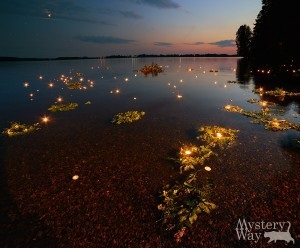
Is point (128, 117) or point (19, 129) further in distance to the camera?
point (128, 117)

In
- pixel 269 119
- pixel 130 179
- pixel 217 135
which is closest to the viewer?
pixel 130 179

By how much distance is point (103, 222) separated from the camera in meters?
6.25

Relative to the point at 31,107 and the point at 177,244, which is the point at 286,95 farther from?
the point at 31,107

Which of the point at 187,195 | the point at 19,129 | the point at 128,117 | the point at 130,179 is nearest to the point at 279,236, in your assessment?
the point at 187,195

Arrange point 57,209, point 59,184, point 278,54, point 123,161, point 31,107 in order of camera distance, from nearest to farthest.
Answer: point 57,209 < point 59,184 < point 123,161 < point 31,107 < point 278,54

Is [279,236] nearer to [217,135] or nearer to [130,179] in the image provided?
[130,179]

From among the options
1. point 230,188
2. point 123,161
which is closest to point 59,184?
point 123,161

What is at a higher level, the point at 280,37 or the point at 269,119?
the point at 280,37

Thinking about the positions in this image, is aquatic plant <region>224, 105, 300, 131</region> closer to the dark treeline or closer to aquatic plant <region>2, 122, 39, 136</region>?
aquatic plant <region>2, 122, 39, 136</region>

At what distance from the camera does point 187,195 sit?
23.7 feet

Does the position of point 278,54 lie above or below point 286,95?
above

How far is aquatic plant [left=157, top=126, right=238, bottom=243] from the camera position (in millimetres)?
6137

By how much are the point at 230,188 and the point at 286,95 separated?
60.9ft

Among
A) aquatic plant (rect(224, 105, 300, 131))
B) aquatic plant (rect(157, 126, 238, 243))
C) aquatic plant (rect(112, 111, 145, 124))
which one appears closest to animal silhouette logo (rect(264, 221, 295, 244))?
aquatic plant (rect(157, 126, 238, 243))
